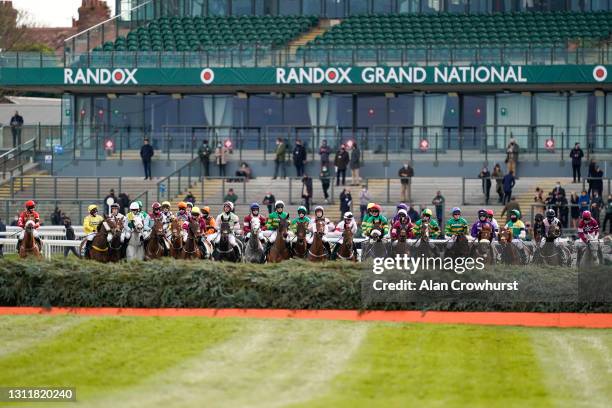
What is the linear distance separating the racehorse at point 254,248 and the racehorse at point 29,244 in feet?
12.3

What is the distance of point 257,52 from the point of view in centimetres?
4766

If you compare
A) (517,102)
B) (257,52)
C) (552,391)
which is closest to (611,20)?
(517,102)

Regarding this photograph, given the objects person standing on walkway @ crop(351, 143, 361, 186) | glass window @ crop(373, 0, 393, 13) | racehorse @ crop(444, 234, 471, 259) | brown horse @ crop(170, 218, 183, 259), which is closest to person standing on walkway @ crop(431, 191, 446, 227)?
person standing on walkway @ crop(351, 143, 361, 186)

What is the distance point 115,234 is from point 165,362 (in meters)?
9.57

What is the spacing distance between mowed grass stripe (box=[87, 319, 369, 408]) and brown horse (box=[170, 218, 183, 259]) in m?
5.95

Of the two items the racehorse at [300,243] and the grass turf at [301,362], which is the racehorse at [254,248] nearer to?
the racehorse at [300,243]

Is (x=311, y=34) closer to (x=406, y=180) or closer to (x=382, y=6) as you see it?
(x=382, y=6)

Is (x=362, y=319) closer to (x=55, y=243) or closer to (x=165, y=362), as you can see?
(x=165, y=362)

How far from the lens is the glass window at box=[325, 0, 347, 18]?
176ft

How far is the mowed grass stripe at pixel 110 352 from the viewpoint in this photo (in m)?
16.2

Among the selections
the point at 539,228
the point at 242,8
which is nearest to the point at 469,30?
the point at 242,8

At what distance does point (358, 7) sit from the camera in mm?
53750

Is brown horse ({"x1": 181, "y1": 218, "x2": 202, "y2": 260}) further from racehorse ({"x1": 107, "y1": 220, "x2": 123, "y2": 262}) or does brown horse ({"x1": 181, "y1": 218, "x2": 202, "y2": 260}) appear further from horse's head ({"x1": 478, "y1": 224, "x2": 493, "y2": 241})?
horse's head ({"x1": 478, "y1": 224, "x2": 493, "y2": 241})

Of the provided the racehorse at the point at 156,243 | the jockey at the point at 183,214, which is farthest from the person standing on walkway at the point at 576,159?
the racehorse at the point at 156,243
